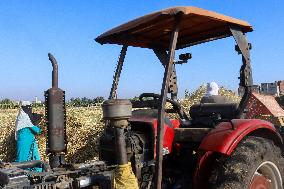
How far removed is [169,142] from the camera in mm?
4605

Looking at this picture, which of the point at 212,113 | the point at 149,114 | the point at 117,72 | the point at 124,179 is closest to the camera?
the point at 124,179

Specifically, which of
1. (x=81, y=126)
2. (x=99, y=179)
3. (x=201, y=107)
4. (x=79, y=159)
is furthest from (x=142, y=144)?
(x=81, y=126)

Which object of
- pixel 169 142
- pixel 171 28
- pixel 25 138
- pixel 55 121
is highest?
pixel 171 28

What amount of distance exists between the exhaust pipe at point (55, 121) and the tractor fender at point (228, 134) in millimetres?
1488

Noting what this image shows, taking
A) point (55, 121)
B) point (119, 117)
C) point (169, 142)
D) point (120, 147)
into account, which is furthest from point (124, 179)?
point (169, 142)

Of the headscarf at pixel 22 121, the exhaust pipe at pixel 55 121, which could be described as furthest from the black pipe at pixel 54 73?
the headscarf at pixel 22 121

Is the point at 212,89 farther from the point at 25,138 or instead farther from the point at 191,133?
the point at 25,138

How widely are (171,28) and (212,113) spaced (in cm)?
122

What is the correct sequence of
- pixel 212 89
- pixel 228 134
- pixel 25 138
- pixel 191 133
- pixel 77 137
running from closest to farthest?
pixel 228 134, pixel 191 133, pixel 212 89, pixel 25 138, pixel 77 137

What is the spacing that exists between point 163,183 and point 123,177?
0.97 metres

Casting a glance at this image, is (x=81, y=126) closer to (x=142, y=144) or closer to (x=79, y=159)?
(x=79, y=159)

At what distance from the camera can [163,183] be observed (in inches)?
177

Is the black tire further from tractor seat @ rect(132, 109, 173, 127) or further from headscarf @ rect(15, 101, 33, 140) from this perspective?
headscarf @ rect(15, 101, 33, 140)

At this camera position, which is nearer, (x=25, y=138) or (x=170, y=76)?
(x=170, y=76)
